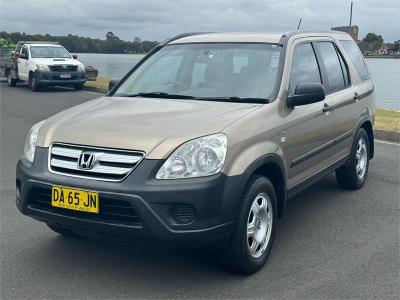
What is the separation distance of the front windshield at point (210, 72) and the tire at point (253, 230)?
82 cm

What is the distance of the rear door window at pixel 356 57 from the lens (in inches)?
244

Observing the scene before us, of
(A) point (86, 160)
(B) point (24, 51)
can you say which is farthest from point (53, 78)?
(A) point (86, 160)

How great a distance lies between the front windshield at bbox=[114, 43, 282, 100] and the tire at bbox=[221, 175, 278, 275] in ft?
2.70

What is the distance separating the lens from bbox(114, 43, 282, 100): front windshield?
4.46m

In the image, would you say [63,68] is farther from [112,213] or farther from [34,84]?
[112,213]

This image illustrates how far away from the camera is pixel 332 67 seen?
5.62 m

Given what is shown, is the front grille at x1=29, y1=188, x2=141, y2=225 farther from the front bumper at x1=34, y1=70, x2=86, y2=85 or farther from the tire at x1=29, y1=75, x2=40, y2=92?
the tire at x1=29, y1=75, x2=40, y2=92

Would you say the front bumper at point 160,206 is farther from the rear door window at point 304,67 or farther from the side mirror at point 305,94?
the rear door window at point 304,67

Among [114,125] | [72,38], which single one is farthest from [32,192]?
[72,38]

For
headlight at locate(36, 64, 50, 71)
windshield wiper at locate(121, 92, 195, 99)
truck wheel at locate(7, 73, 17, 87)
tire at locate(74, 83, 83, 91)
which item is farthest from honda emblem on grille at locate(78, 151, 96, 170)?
truck wheel at locate(7, 73, 17, 87)

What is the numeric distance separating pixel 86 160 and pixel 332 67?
311 centimetres

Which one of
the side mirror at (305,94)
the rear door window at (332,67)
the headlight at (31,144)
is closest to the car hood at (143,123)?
the headlight at (31,144)

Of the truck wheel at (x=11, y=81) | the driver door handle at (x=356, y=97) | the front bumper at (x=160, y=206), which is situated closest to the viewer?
the front bumper at (x=160, y=206)

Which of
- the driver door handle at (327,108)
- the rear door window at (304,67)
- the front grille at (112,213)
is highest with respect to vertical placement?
the rear door window at (304,67)
